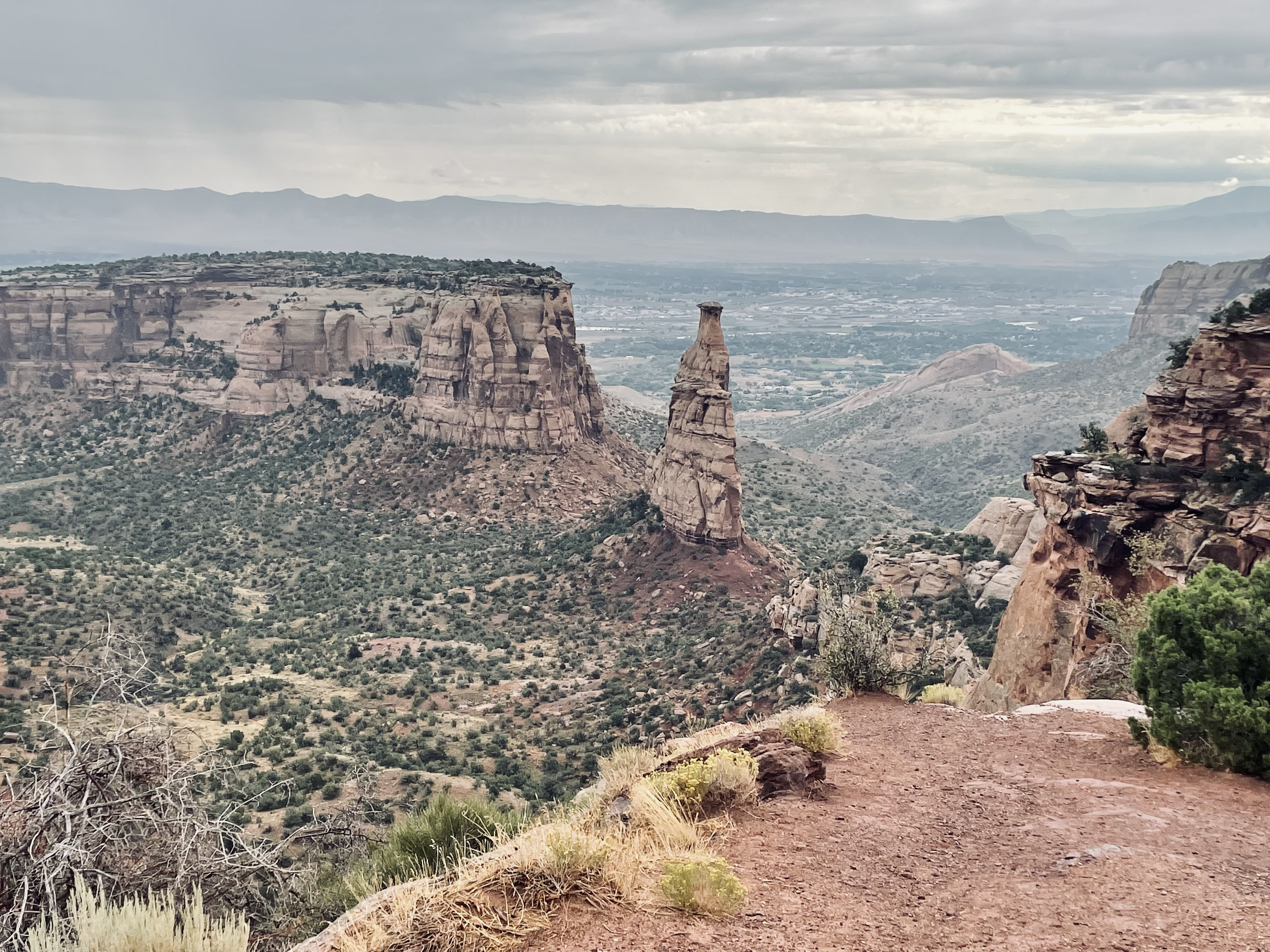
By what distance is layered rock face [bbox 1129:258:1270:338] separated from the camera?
12462cm

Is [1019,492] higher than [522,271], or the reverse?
[522,271]

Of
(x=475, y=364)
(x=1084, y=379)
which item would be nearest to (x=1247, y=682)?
(x=475, y=364)

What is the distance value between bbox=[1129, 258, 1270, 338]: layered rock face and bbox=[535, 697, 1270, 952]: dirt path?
12436 cm

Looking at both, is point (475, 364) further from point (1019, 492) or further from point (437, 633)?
point (1019, 492)

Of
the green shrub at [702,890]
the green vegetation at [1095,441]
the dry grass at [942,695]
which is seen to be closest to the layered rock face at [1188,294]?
the green vegetation at [1095,441]

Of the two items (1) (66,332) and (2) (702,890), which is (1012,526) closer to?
(2) (702,890)

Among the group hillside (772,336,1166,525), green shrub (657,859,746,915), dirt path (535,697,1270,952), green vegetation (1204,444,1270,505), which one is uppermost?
green vegetation (1204,444,1270,505)

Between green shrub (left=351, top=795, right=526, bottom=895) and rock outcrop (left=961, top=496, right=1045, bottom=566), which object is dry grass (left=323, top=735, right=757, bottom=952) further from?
rock outcrop (left=961, top=496, right=1045, bottom=566)

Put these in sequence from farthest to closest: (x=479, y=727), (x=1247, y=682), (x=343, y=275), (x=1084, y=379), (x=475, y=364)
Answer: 1. (x=1084, y=379)
2. (x=343, y=275)
3. (x=475, y=364)
4. (x=479, y=727)
5. (x=1247, y=682)

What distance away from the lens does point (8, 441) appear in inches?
3327

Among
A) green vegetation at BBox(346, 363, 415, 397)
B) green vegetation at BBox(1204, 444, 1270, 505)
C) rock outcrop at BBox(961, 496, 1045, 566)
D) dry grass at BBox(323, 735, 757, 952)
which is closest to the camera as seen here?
dry grass at BBox(323, 735, 757, 952)

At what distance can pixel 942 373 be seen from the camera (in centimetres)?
17075

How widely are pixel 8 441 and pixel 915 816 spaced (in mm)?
90373

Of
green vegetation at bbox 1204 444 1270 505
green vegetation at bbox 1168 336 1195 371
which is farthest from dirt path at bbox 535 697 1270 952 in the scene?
green vegetation at bbox 1168 336 1195 371
